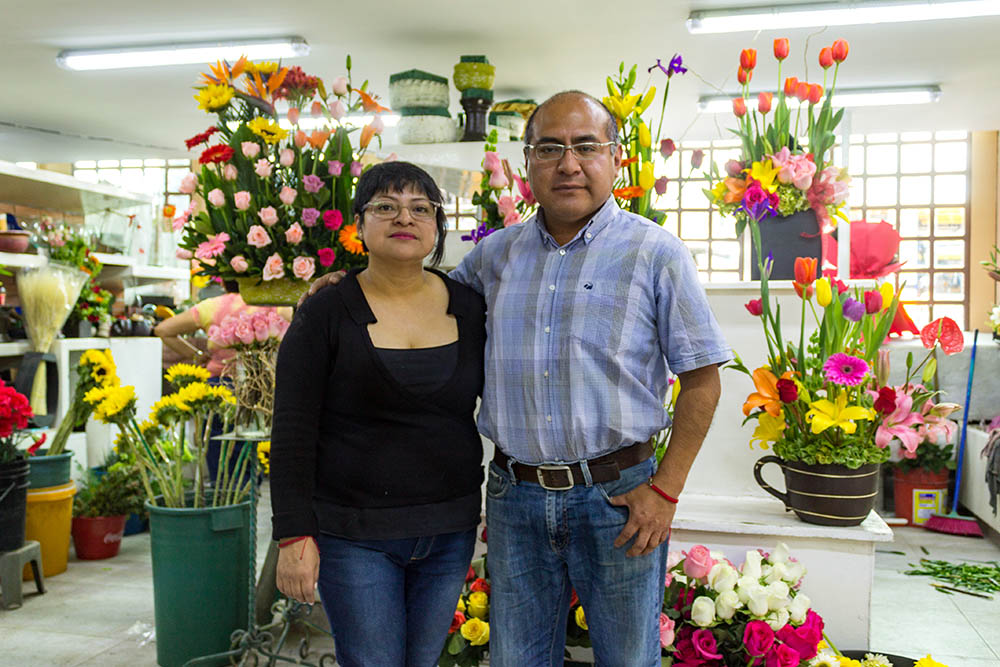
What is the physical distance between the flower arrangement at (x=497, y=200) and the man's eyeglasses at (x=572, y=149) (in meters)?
0.73

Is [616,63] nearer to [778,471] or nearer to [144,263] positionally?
[144,263]

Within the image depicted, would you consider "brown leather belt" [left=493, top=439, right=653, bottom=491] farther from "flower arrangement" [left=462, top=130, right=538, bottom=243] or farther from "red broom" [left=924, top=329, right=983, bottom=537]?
"red broom" [left=924, top=329, right=983, bottom=537]

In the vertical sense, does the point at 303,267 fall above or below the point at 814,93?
below

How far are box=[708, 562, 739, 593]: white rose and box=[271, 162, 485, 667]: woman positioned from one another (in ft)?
2.81

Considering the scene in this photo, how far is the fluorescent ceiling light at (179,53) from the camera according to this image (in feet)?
18.5

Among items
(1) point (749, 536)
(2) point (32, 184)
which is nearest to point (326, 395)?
(1) point (749, 536)

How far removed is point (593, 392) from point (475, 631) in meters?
1.02

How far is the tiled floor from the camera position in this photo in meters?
3.01

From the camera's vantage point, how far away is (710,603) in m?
2.11

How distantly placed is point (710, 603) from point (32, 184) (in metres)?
4.01

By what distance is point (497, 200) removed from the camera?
93.8 inches

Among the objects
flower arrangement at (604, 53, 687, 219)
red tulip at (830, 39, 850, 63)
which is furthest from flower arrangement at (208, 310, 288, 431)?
red tulip at (830, 39, 850, 63)

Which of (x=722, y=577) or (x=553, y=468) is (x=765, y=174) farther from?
(x=553, y=468)

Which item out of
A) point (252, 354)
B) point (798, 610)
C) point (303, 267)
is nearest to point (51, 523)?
point (252, 354)
